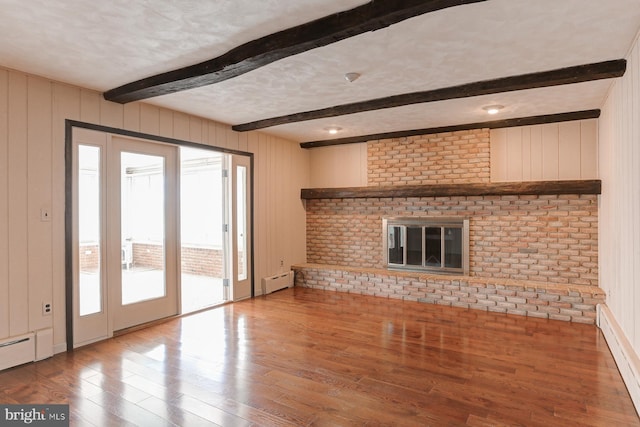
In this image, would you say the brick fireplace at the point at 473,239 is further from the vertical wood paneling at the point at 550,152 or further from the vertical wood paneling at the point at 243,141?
the vertical wood paneling at the point at 243,141

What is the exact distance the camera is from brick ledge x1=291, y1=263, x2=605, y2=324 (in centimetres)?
434

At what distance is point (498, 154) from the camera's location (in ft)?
17.1

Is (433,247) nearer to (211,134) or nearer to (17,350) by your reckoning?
(211,134)

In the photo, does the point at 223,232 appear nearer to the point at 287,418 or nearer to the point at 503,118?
the point at 287,418

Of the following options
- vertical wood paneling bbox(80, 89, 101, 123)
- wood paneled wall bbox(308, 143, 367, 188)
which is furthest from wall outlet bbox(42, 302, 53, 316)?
wood paneled wall bbox(308, 143, 367, 188)

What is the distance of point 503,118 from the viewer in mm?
4867

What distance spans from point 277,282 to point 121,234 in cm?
266

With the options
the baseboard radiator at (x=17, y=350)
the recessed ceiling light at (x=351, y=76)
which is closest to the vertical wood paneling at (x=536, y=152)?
the recessed ceiling light at (x=351, y=76)

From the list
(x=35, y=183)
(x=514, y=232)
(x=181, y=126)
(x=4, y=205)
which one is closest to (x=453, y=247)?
(x=514, y=232)

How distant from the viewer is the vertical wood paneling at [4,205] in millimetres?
3082

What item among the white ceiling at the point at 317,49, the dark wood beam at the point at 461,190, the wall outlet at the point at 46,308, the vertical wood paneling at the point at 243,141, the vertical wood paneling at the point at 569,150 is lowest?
the wall outlet at the point at 46,308

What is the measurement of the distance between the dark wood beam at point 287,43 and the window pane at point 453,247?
3.79 metres

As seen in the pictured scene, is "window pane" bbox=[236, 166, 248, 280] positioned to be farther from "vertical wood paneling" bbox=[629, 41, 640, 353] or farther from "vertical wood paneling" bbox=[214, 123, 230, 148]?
"vertical wood paneling" bbox=[629, 41, 640, 353]

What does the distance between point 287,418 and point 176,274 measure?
2.81 metres
